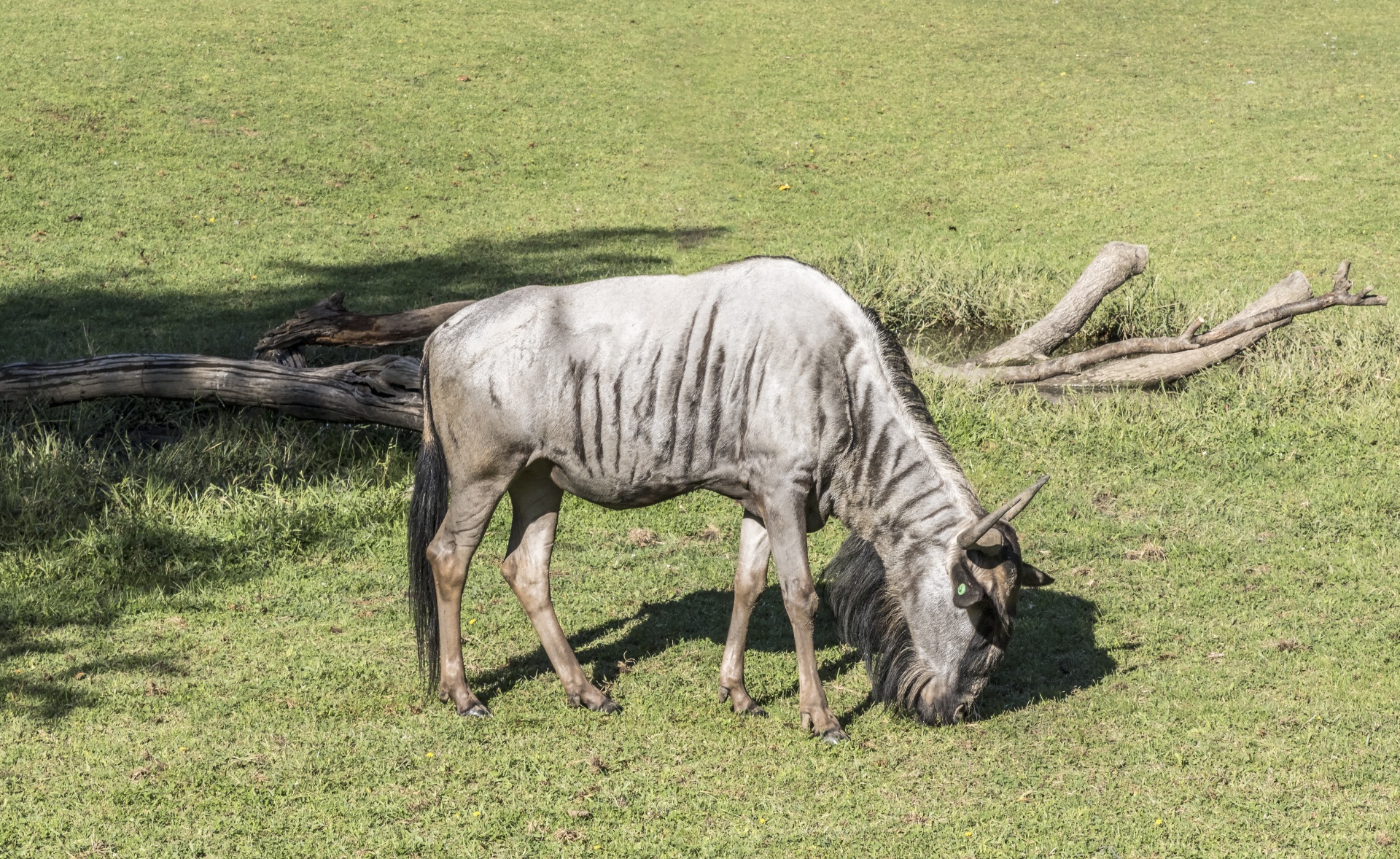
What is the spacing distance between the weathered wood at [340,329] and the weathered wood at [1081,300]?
5203 mm

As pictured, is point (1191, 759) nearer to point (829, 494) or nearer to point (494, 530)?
point (829, 494)

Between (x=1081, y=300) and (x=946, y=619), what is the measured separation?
281 inches

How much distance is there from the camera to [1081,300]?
12555mm

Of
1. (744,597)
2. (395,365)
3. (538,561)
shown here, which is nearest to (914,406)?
(744,597)

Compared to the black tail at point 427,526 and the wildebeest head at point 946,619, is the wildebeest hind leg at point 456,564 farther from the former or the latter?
the wildebeest head at point 946,619

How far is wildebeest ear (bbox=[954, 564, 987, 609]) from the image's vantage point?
5.95m

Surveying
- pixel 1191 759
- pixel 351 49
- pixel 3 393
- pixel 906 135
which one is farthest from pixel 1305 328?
pixel 351 49

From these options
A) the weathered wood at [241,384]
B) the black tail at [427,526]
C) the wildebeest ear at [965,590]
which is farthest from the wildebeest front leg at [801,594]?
the weathered wood at [241,384]

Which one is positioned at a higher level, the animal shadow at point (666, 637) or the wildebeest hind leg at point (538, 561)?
the wildebeest hind leg at point (538, 561)

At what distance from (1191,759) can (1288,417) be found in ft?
18.5

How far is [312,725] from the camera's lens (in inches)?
251

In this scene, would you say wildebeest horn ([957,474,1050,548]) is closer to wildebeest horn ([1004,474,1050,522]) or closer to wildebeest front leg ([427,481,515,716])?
wildebeest horn ([1004,474,1050,522])

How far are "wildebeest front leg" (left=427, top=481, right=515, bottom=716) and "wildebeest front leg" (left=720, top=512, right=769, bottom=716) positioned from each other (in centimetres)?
124

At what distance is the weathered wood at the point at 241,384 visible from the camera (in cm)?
943
